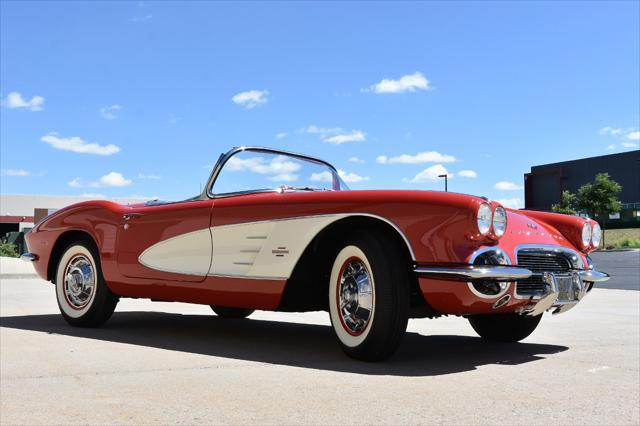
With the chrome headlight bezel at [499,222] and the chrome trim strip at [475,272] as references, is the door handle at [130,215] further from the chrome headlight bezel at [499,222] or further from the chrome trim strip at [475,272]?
the chrome headlight bezel at [499,222]

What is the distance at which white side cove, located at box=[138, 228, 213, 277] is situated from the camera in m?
4.80

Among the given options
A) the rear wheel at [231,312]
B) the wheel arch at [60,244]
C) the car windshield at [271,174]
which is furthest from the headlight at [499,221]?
the wheel arch at [60,244]

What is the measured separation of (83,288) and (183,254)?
1.42 metres

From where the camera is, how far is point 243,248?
4.51 m

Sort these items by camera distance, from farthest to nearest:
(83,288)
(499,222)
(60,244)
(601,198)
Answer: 1. (601,198)
2. (60,244)
3. (83,288)
4. (499,222)

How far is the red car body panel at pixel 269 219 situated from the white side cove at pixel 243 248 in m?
0.05

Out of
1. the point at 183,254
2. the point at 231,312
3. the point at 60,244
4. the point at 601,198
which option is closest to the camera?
the point at 183,254

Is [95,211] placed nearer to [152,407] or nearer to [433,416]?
[152,407]

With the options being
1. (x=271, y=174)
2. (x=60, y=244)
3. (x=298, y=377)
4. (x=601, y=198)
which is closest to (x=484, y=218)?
(x=298, y=377)

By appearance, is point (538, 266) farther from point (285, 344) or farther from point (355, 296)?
point (285, 344)

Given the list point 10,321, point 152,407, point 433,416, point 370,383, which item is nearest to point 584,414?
point 433,416

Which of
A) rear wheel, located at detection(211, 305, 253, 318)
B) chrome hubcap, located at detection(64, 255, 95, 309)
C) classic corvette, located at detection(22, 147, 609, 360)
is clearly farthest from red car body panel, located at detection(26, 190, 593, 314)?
rear wheel, located at detection(211, 305, 253, 318)

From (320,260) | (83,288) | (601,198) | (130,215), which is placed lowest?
(83,288)

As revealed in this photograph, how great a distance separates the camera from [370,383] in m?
3.29
